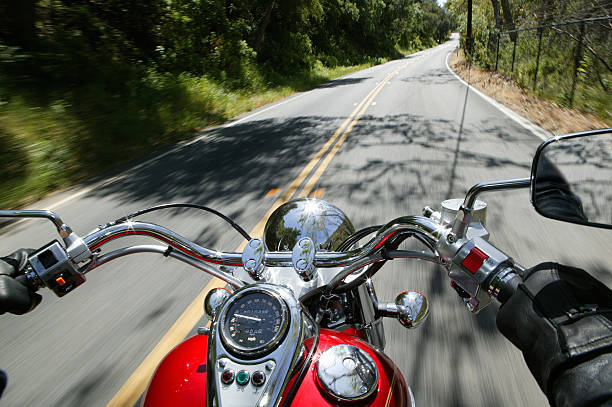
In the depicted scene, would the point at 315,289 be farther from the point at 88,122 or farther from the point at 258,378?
the point at 88,122

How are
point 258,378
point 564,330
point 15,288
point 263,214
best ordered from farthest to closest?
point 263,214, point 15,288, point 258,378, point 564,330

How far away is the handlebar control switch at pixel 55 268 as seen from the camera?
1.11 meters

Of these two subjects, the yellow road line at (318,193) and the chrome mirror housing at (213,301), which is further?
the yellow road line at (318,193)

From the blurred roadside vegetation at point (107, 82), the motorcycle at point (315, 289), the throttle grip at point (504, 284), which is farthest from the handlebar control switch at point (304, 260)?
the blurred roadside vegetation at point (107, 82)

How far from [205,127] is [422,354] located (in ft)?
33.0

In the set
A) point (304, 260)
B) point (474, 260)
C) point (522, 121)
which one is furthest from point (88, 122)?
point (522, 121)

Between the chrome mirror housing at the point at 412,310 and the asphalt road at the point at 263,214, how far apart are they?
97 cm

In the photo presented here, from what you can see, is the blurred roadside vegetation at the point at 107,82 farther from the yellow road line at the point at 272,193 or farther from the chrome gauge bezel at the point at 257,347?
the chrome gauge bezel at the point at 257,347

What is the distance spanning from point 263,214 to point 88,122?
5976 mm

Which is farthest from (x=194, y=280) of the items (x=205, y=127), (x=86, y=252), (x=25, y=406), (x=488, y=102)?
(x=488, y=102)

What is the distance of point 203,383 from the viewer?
3.26 feet

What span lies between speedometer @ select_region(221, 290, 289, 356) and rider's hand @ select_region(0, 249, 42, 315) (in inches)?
23.2

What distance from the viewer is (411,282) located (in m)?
3.06

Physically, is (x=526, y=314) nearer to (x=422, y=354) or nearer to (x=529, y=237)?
(x=422, y=354)
